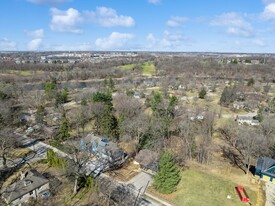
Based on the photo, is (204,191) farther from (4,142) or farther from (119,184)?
(4,142)

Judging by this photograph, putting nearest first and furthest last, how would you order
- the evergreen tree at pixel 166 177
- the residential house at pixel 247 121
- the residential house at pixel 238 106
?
the evergreen tree at pixel 166 177, the residential house at pixel 247 121, the residential house at pixel 238 106

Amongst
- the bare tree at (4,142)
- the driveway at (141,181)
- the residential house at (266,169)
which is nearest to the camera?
the driveway at (141,181)

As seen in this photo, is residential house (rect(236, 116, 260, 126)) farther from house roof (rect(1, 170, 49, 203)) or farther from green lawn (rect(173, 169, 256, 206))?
house roof (rect(1, 170, 49, 203))

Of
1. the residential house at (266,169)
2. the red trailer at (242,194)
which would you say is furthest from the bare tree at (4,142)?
the residential house at (266,169)

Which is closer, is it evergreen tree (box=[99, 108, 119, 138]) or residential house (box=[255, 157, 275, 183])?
residential house (box=[255, 157, 275, 183])

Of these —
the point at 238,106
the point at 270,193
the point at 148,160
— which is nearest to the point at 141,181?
the point at 148,160

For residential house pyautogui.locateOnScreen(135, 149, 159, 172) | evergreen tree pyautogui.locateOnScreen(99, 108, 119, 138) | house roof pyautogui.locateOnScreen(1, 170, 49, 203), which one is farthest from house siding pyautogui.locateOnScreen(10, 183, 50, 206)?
evergreen tree pyautogui.locateOnScreen(99, 108, 119, 138)

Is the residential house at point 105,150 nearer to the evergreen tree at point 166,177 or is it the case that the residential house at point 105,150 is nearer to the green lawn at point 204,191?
the evergreen tree at point 166,177
